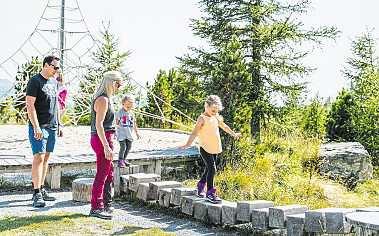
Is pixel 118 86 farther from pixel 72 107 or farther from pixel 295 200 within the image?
pixel 72 107

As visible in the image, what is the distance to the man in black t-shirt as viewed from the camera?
19.0 ft

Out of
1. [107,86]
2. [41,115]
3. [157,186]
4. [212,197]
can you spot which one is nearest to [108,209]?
[157,186]

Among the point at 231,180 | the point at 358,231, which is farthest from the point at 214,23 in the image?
the point at 358,231

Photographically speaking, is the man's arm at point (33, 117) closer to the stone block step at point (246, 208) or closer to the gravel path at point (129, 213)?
the gravel path at point (129, 213)

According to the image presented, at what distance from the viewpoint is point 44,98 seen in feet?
19.4

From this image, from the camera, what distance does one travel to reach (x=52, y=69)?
593cm

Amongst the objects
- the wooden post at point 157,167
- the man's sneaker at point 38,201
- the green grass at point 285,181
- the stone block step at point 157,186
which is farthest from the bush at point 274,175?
the man's sneaker at point 38,201

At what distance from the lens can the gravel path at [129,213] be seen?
559cm

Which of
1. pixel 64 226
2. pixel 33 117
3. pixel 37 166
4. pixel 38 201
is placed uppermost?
pixel 33 117

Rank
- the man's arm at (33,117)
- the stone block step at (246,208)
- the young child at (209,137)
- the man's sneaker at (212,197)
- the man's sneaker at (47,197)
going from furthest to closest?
the man's sneaker at (47,197) < the young child at (209,137) < the man's sneaker at (212,197) < the man's arm at (33,117) < the stone block step at (246,208)

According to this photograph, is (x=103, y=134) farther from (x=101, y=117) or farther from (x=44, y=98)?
(x=44, y=98)

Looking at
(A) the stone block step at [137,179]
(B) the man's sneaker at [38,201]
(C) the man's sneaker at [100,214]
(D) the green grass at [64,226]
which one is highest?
(A) the stone block step at [137,179]

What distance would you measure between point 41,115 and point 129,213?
1.38 metres

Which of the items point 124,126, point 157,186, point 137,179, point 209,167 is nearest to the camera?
point 209,167
